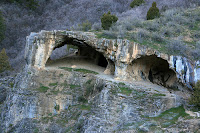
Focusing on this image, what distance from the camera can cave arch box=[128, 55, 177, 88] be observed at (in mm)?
19672

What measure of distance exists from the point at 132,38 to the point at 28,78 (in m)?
9.12

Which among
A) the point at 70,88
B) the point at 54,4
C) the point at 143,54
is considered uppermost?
the point at 54,4

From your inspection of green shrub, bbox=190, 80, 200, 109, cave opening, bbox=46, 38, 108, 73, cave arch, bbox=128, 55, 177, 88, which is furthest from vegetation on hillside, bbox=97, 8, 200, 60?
cave opening, bbox=46, 38, 108, 73

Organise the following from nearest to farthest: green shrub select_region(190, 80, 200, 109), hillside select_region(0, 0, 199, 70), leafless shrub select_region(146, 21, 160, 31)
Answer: green shrub select_region(190, 80, 200, 109) < leafless shrub select_region(146, 21, 160, 31) < hillside select_region(0, 0, 199, 70)

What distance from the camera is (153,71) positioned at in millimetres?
21203

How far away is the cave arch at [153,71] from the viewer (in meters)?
19.7

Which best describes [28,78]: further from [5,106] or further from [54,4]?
[54,4]

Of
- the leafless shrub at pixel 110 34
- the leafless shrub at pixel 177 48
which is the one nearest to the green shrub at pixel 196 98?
the leafless shrub at pixel 177 48

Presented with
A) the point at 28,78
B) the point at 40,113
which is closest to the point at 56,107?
the point at 40,113

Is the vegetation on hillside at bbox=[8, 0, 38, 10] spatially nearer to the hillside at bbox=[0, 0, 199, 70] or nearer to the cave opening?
the hillside at bbox=[0, 0, 199, 70]

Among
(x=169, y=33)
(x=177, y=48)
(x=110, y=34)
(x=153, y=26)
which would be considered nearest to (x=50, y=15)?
(x=153, y=26)

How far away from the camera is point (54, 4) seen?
166 feet

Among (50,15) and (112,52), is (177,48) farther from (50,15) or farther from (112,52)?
(50,15)

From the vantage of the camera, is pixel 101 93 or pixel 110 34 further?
pixel 110 34
